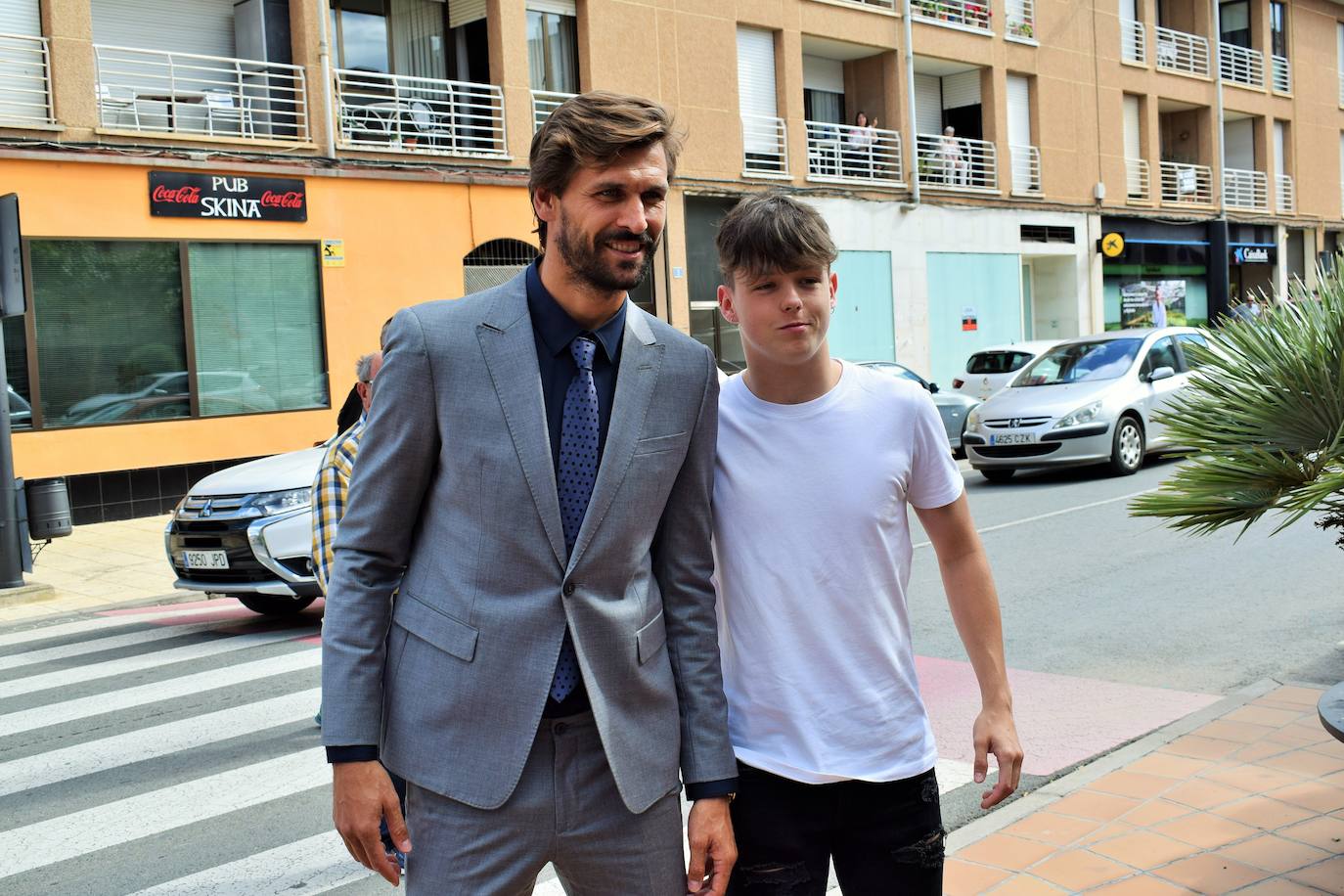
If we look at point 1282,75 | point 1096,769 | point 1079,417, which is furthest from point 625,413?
point 1282,75

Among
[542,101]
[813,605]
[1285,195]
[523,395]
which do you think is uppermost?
[542,101]

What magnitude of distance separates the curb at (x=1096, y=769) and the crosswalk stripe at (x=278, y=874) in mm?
2074

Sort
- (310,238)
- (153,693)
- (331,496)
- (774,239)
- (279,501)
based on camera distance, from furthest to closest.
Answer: (310,238), (279,501), (153,693), (331,496), (774,239)

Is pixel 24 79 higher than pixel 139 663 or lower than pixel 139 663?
higher

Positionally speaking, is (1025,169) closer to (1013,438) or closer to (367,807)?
(1013,438)

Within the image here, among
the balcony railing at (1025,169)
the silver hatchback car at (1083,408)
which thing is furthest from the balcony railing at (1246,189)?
the silver hatchback car at (1083,408)

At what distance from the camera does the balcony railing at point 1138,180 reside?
32.7 meters

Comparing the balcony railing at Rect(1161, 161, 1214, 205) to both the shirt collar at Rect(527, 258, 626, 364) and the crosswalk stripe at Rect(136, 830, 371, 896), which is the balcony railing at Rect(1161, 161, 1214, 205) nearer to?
the crosswalk stripe at Rect(136, 830, 371, 896)

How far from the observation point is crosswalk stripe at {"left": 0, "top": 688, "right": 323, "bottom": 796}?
590 cm

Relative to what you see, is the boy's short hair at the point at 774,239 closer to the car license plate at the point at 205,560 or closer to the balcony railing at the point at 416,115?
the car license plate at the point at 205,560

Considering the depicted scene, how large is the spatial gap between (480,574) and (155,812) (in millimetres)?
3841

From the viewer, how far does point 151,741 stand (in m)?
6.35

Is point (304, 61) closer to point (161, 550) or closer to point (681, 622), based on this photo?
point (161, 550)

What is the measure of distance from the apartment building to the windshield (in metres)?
6.95
